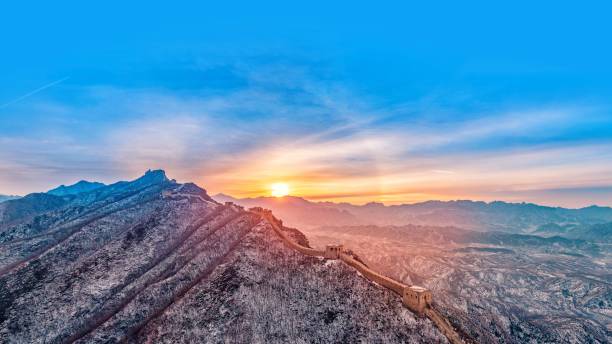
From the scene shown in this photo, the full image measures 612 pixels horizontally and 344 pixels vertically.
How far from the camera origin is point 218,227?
141875mm

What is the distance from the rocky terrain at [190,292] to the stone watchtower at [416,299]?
2.18m

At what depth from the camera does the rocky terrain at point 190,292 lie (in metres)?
85.8

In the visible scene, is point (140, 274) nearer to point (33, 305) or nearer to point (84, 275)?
point (84, 275)

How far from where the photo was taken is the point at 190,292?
323ft

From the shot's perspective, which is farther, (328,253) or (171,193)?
(171,193)

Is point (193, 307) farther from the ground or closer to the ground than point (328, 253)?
closer to the ground

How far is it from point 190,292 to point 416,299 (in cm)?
6104

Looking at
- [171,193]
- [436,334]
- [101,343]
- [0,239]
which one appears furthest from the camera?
[171,193]

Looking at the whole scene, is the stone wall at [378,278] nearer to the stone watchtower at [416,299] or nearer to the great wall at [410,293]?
the great wall at [410,293]

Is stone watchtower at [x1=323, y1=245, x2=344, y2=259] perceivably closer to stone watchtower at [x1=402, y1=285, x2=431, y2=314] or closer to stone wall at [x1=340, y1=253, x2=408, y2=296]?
stone wall at [x1=340, y1=253, x2=408, y2=296]

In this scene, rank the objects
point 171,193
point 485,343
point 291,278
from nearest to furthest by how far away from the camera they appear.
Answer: point 291,278 → point 485,343 → point 171,193

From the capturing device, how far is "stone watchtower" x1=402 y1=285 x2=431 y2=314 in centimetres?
8156

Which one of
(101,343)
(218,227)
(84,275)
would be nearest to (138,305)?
(101,343)

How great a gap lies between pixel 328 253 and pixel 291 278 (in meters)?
13.1
